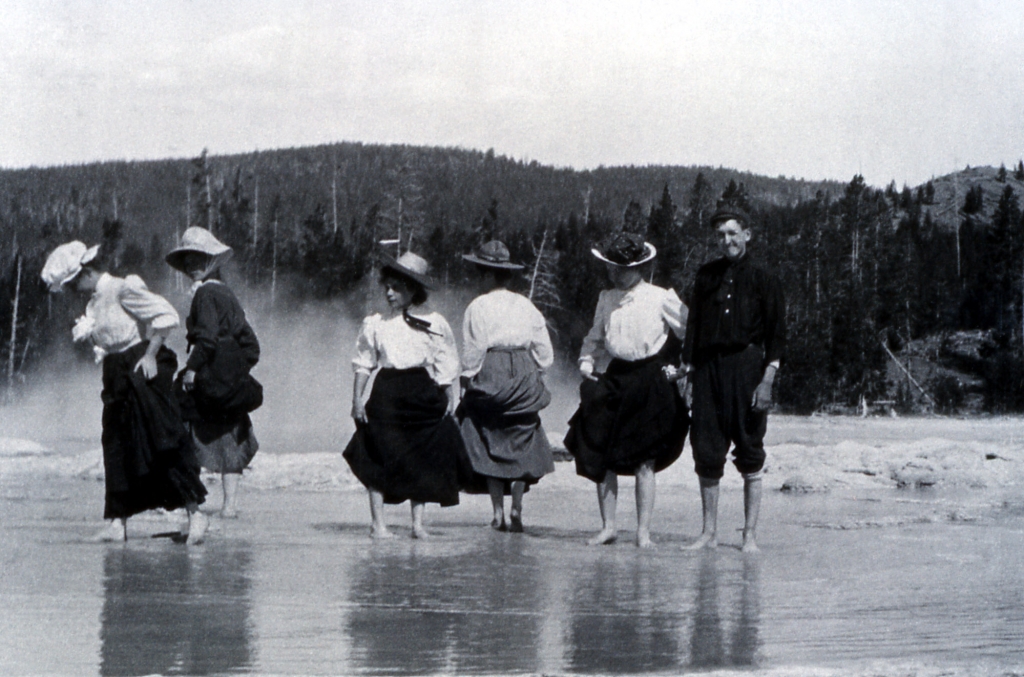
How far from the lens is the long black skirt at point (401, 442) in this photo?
923 cm

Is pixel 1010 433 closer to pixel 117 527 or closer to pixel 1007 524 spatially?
pixel 1007 524

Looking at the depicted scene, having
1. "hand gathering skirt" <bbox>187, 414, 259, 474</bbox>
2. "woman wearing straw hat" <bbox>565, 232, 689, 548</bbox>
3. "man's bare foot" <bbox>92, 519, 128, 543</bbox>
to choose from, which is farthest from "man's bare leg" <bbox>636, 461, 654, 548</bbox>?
"man's bare foot" <bbox>92, 519, 128, 543</bbox>

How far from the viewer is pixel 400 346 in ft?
30.3

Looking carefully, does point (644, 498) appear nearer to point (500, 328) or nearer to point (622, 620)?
point (500, 328)

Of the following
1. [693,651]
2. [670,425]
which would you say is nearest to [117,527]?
[670,425]

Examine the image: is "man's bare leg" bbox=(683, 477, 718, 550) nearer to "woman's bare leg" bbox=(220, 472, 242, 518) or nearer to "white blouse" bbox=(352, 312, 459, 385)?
"white blouse" bbox=(352, 312, 459, 385)

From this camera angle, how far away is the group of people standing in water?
27.6 ft

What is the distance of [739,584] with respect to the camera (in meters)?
7.24

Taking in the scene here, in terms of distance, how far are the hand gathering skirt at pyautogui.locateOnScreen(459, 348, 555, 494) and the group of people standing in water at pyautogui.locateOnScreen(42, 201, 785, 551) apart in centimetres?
1

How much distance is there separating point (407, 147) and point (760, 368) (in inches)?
4209

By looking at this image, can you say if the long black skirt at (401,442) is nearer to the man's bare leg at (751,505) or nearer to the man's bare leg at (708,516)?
the man's bare leg at (708,516)

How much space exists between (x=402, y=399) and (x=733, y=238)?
8.10 feet

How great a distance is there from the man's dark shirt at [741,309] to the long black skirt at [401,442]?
200cm

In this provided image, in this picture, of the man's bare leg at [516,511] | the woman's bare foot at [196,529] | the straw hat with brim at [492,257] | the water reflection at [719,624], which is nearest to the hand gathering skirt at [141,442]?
the woman's bare foot at [196,529]
